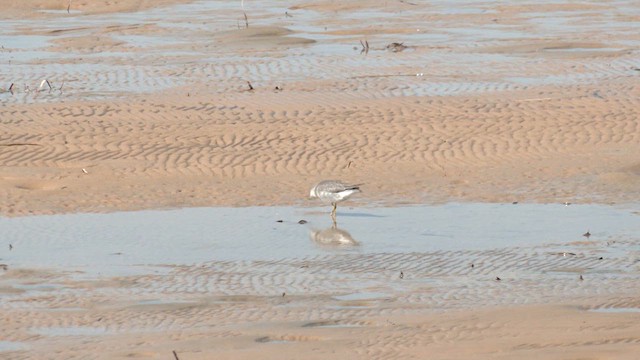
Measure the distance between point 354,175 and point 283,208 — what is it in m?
1.53

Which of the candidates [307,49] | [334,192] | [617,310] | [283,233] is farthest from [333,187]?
[307,49]

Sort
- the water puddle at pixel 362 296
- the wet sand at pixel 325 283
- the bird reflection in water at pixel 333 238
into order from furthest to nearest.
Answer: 1. the bird reflection in water at pixel 333 238
2. the water puddle at pixel 362 296
3. the wet sand at pixel 325 283

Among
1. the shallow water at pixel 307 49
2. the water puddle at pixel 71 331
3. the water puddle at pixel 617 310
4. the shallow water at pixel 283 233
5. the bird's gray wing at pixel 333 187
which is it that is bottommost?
the shallow water at pixel 307 49

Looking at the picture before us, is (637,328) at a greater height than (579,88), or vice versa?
(637,328)

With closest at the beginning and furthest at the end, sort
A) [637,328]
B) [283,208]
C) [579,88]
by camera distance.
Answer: [637,328] < [283,208] < [579,88]

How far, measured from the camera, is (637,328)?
7.72 metres

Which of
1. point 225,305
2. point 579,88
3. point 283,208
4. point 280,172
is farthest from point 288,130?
point 225,305

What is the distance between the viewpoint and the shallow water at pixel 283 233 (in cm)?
1045

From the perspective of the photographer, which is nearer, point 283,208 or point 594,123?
point 283,208

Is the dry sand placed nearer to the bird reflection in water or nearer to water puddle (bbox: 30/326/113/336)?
water puddle (bbox: 30/326/113/336)

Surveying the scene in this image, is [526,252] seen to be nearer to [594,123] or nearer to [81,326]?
[81,326]

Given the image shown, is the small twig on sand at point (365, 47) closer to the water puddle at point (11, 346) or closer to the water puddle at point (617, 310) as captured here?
the water puddle at point (617, 310)

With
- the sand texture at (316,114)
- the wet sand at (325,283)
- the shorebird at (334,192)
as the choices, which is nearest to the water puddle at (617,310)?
the wet sand at (325,283)

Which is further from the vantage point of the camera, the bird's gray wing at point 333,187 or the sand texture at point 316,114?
the sand texture at point 316,114
